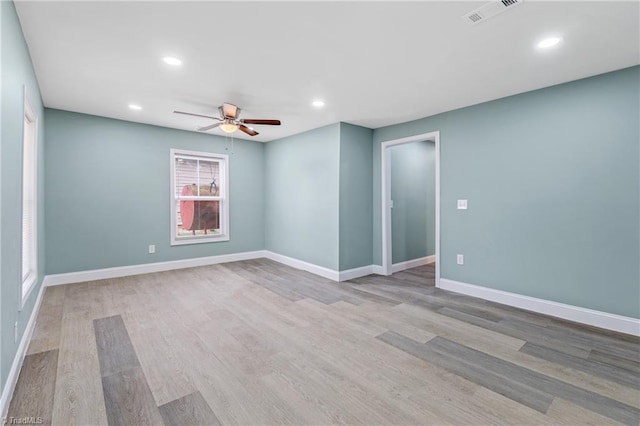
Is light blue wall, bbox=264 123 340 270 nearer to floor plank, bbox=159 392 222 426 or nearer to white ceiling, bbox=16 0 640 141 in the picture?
white ceiling, bbox=16 0 640 141

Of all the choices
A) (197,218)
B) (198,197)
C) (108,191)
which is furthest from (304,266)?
(108,191)

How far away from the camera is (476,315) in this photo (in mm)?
3227

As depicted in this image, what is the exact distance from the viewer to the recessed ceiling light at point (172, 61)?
265 centimetres

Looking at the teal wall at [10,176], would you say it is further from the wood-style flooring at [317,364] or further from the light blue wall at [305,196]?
the light blue wall at [305,196]

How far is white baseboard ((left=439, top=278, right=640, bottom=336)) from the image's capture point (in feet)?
9.13

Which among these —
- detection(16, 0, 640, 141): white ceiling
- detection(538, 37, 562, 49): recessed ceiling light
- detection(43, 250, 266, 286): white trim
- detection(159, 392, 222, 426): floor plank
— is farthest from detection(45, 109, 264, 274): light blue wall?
detection(538, 37, 562, 49): recessed ceiling light

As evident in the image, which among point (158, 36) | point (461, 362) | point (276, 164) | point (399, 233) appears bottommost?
point (461, 362)

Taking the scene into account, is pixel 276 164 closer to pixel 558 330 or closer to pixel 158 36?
pixel 158 36

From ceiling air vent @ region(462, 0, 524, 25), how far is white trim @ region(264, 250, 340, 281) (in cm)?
356

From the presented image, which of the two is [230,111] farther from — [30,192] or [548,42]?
[548,42]

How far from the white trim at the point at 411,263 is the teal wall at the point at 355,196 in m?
0.55

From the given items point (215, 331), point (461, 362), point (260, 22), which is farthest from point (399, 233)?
point (260, 22)

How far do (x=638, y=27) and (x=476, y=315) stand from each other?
9.13 ft

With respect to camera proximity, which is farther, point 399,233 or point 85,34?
point 399,233
